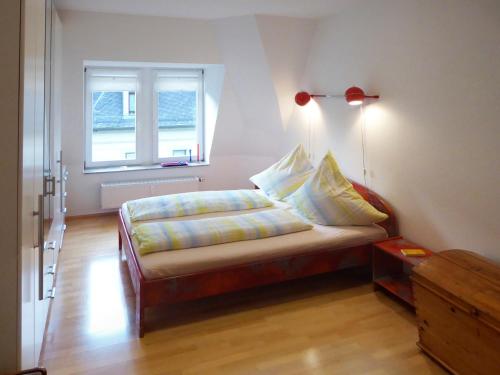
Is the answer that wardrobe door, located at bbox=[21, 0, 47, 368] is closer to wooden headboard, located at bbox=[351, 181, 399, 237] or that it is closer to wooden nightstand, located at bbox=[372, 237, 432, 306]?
wooden nightstand, located at bbox=[372, 237, 432, 306]

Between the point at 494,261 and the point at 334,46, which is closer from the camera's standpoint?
the point at 494,261

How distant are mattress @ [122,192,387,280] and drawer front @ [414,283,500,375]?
820 mm

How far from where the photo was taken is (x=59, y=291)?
9.84 ft

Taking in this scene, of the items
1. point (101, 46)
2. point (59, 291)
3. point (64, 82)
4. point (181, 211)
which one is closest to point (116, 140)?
point (64, 82)

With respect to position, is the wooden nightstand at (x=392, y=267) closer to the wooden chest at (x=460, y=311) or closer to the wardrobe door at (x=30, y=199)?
the wooden chest at (x=460, y=311)

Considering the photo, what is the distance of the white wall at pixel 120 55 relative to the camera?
159 inches

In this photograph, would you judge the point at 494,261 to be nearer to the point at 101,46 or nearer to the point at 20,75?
the point at 20,75

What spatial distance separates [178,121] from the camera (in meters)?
5.47

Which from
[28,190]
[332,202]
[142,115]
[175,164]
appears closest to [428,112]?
[332,202]

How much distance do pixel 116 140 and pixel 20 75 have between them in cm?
398

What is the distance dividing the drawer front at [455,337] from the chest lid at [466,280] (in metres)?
0.04

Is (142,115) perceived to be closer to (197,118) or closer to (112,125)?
(112,125)

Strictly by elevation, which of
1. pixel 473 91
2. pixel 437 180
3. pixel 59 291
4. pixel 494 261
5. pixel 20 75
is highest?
pixel 473 91

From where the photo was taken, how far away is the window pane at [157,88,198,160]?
5.34 meters
